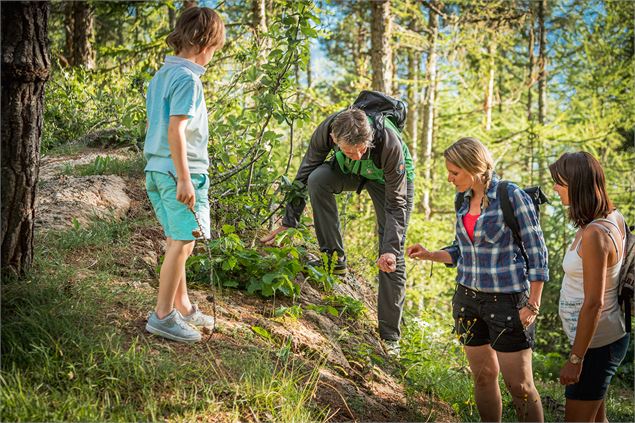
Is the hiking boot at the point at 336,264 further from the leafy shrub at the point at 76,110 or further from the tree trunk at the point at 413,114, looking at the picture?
the tree trunk at the point at 413,114

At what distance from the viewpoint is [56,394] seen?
2965mm

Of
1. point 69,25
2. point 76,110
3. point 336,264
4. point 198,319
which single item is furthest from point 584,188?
point 69,25

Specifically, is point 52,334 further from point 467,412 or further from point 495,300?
point 467,412

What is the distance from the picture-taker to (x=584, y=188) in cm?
356

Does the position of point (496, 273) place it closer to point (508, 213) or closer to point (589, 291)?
point (508, 213)

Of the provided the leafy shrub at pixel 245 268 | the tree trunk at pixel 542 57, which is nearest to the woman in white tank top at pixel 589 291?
the leafy shrub at pixel 245 268

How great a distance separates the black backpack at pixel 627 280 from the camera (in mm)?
3578

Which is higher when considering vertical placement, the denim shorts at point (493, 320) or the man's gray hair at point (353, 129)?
the man's gray hair at point (353, 129)

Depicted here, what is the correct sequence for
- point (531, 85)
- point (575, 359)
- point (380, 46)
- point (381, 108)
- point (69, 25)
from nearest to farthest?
1. point (575, 359)
2. point (381, 108)
3. point (380, 46)
4. point (69, 25)
5. point (531, 85)

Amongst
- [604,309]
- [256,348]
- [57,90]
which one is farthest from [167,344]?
[57,90]

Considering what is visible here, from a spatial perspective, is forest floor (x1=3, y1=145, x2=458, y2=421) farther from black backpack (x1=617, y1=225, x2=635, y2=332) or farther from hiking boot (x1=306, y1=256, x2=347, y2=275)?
black backpack (x1=617, y1=225, x2=635, y2=332)

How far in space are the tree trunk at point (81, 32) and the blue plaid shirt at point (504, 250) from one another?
35.0 feet

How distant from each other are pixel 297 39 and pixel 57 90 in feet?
16.8

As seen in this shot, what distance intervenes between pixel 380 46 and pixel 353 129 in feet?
23.7
